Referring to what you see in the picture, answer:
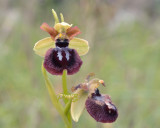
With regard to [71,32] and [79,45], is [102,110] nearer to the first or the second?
[79,45]

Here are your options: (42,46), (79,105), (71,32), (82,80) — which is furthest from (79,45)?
(82,80)

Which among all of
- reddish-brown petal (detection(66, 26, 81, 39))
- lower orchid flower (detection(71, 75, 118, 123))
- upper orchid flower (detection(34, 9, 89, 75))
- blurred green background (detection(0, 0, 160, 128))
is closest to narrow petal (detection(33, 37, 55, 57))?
upper orchid flower (detection(34, 9, 89, 75))

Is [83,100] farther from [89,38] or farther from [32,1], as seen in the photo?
[32,1]

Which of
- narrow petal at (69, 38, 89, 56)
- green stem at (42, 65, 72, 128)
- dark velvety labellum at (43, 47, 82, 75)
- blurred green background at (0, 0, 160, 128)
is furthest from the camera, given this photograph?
blurred green background at (0, 0, 160, 128)

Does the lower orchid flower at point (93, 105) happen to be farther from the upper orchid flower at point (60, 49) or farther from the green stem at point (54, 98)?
the upper orchid flower at point (60, 49)

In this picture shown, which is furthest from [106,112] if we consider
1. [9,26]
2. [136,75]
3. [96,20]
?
[9,26]

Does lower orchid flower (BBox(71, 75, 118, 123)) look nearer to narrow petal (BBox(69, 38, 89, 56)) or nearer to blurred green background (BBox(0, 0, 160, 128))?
narrow petal (BBox(69, 38, 89, 56))
